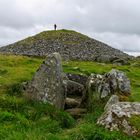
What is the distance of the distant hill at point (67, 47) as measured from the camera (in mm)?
82125

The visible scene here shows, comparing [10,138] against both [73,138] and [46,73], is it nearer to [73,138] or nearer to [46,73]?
[73,138]

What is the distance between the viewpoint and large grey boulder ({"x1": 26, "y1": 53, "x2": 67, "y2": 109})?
23250 mm

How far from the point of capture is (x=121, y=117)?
1812 cm

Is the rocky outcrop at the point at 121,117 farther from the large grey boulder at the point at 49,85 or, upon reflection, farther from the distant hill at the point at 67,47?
the distant hill at the point at 67,47

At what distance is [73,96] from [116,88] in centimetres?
340

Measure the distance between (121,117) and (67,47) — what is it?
236 feet

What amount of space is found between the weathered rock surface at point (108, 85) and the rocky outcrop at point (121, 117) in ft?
17.6

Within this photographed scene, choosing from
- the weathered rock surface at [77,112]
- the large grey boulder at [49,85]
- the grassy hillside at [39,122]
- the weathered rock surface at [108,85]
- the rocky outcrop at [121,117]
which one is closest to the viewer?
the grassy hillside at [39,122]

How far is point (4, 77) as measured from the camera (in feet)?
99.9

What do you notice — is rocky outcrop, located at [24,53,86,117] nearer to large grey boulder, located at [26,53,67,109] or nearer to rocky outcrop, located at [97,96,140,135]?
large grey boulder, located at [26,53,67,109]

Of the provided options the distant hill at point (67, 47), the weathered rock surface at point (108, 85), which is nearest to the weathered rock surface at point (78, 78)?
the weathered rock surface at point (108, 85)

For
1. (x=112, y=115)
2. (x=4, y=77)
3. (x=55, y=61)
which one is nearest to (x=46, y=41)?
(x=4, y=77)

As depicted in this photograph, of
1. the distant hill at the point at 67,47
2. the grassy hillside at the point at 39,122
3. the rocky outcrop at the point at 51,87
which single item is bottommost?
the grassy hillside at the point at 39,122

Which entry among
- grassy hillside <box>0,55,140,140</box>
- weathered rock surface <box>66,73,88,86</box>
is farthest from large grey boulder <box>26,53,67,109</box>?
weathered rock surface <box>66,73,88,86</box>
